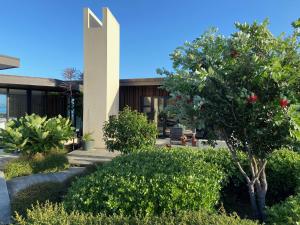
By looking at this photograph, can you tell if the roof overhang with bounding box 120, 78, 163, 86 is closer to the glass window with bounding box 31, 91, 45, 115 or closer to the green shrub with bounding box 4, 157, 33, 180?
the glass window with bounding box 31, 91, 45, 115

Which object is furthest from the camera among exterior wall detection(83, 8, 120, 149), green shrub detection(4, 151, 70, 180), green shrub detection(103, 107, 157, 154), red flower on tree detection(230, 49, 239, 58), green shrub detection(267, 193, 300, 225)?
exterior wall detection(83, 8, 120, 149)

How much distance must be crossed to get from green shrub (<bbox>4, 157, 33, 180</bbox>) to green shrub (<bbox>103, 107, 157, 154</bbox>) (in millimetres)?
2702

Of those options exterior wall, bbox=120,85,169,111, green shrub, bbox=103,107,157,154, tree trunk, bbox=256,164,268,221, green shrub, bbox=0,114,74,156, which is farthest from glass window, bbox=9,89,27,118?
tree trunk, bbox=256,164,268,221

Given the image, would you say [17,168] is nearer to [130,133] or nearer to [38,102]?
[130,133]

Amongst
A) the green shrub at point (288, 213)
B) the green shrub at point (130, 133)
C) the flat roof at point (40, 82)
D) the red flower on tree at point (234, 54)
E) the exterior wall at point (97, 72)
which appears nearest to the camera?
the green shrub at point (288, 213)

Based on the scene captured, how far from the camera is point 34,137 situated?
30.2ft

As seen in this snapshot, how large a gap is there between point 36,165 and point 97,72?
569 cm

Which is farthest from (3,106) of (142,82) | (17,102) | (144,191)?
(144,191)

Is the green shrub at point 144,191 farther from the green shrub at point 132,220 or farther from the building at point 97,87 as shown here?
the building at point 97,87

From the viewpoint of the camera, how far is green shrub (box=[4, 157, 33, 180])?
8.12m

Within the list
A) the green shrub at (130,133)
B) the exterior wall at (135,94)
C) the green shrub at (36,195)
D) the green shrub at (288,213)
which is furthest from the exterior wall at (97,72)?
the green shrub at (288,213)

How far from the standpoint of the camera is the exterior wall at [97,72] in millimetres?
12742

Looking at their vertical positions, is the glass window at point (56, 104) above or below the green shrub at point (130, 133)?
above

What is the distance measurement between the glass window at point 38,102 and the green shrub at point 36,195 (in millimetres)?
11152
